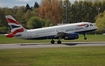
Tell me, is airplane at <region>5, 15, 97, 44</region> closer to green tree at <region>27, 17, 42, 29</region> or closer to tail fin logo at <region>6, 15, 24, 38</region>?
tail fin logo at <region>6, 15, 24, 38</region>

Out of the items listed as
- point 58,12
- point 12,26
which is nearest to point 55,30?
point 12,26

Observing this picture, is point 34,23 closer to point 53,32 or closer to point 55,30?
point 55,30

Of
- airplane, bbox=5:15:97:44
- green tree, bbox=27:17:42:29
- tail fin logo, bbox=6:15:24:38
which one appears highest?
tail fin logo, bbox=6:15:24:38

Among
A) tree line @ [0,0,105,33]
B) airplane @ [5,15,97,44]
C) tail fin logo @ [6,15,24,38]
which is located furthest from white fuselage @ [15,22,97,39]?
tree line @ [0,0,105,33]

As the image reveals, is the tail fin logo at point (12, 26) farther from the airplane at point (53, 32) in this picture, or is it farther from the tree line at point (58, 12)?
the tree line at point (58, 12)

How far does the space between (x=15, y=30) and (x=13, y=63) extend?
81.6 ft

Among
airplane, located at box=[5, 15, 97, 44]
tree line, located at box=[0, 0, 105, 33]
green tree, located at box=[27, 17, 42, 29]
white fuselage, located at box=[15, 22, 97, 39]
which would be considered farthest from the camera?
tree line, located at box=[0, 0, 105, 33]

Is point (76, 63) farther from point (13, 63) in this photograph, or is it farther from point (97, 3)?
point (97, 3)

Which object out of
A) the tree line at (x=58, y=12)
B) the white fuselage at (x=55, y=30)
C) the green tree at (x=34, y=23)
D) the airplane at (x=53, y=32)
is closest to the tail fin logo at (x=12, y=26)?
the airplane at (x=53, y=32)

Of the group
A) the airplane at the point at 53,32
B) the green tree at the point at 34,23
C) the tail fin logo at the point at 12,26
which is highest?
the tail fin logo at the point at 12,26

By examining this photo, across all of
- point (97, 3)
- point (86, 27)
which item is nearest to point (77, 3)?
point (97, 3)

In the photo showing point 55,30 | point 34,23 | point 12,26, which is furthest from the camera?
point 34,23

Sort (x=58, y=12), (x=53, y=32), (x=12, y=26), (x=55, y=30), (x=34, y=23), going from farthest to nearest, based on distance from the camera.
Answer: (x=58, y=12) < (x=34, y=23) < (x=55, y=30) < (x=53, y=32) < (x=12, y=26)

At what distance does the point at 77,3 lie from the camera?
14312cm
